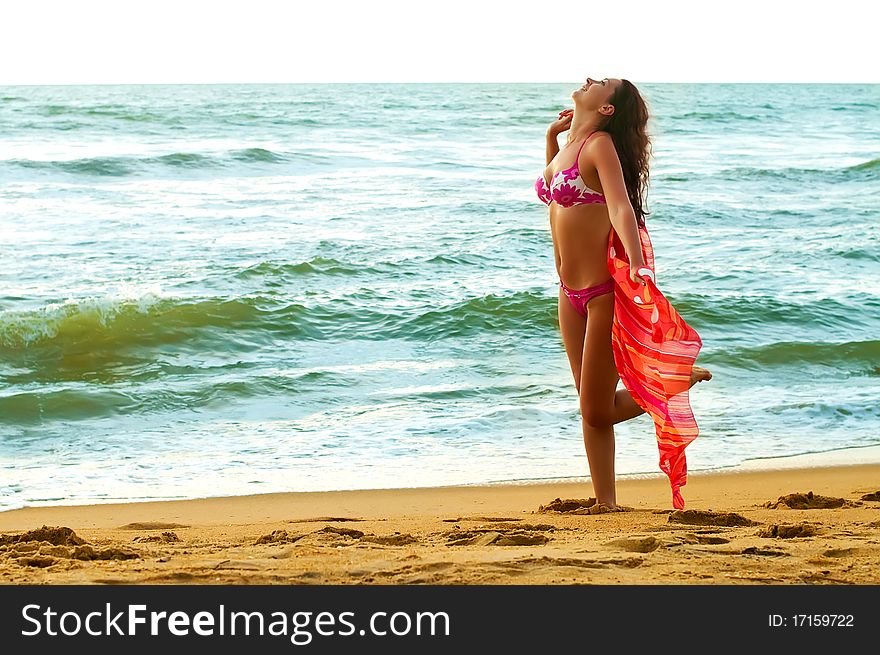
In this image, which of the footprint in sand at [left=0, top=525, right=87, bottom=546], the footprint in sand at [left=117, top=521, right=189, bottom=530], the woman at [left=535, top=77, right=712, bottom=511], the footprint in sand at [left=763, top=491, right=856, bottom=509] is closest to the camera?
the footprint in sand at [left=0, top=525, right=87, bottom=546]

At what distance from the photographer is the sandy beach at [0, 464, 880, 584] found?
302cm

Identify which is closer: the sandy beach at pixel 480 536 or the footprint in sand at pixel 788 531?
the sandy beach at pixel 480 536

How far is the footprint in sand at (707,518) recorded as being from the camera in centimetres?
397

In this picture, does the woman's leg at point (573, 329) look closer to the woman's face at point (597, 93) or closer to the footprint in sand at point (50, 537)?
the woman's face at point (597, 93)

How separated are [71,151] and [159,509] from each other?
18270 millimetres


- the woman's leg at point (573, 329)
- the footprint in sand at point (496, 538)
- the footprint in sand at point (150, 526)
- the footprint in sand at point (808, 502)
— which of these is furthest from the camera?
the footprint in sand at point (808, 502)

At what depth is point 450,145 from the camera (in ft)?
84.4

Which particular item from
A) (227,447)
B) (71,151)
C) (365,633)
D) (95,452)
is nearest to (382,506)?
(227,447)

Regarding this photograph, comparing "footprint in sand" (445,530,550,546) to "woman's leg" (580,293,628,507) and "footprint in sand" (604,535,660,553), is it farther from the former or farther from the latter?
"woman's leg" (580,293,628,507)

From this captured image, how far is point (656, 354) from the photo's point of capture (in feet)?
12.9

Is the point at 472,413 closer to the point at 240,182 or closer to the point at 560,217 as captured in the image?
the point at 560,217

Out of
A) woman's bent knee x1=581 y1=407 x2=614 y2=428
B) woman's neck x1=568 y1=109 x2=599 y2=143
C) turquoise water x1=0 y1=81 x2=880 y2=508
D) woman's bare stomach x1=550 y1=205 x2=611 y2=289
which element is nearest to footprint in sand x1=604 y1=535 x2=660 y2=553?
woman's bent knee x1=581 y1=407 x2=614 y2=428

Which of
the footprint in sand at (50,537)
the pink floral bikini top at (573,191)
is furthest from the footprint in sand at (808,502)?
the footprint in sand at (50,537)

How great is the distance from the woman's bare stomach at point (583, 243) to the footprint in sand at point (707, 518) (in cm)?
100
